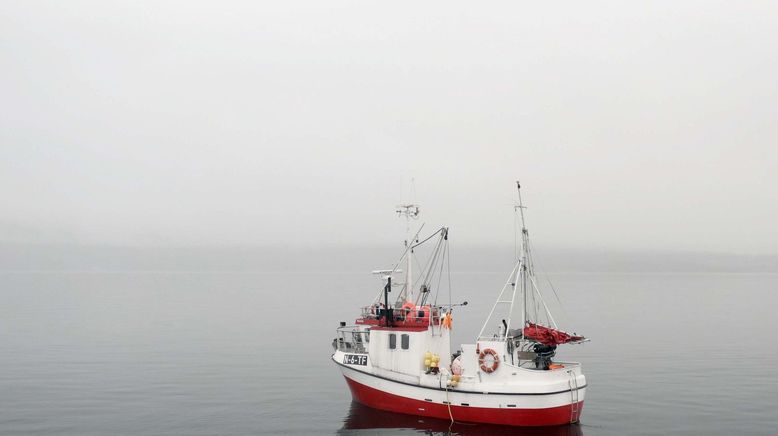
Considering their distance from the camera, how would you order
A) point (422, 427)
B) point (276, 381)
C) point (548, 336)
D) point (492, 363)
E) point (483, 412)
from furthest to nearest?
point (276, 381), point (548, 336), point (422, 427), point (492, 363), point (483, 412)

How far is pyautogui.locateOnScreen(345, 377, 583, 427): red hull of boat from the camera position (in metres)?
27.9

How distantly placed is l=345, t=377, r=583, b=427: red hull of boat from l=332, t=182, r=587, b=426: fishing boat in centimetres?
5

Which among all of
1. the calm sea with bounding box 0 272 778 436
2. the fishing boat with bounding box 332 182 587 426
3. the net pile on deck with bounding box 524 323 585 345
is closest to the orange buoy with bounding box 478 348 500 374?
the fishing boat with bounding box 332 182 587 426

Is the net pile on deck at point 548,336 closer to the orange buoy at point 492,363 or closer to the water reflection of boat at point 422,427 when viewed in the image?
the orange buoy at point 492,363

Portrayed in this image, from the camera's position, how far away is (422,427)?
29.7 metres

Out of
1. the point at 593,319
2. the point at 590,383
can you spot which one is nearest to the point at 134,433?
the point at 590,383

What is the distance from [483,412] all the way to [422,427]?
10.6ft

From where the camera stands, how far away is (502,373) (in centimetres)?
2864

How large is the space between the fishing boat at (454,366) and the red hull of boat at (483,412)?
46 mm

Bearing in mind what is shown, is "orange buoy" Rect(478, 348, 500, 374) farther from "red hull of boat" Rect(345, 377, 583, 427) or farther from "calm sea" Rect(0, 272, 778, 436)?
"calm sea" Rect(0, 272, 778, 436)

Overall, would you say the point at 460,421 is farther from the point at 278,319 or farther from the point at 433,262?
the point at 278,319

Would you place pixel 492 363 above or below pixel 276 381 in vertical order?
above

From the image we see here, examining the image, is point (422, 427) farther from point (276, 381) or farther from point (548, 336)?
point (276, 381)

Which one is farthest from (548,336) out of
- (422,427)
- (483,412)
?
(422,427)
